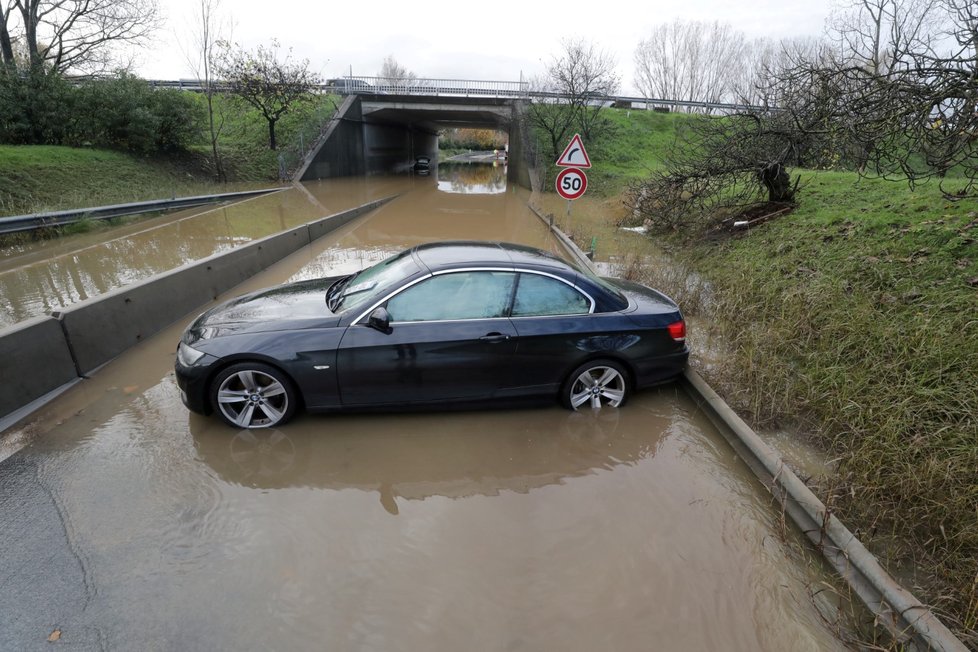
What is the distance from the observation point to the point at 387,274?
4789 millimetres

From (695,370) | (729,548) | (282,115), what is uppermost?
(282,115)

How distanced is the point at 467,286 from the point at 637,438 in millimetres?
2028

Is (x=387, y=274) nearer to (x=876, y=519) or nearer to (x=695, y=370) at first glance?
(x=695, y=370)

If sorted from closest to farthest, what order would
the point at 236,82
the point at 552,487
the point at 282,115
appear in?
the point at 552,487 → the point at 236,82 → the point at 282,115

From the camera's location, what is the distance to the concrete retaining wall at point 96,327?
4.34 m

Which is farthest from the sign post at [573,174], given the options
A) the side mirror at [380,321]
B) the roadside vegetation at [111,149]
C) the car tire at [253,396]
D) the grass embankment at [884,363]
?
the roadside vegetation at [111,149]

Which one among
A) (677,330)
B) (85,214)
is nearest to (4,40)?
(85,214)

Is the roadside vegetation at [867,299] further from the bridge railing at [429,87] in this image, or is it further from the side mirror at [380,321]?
the bridge railing at [429,87]

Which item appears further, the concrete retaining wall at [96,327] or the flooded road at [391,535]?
the concrete retaining wall at [96,327]

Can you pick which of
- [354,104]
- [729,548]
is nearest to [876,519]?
[729,548]

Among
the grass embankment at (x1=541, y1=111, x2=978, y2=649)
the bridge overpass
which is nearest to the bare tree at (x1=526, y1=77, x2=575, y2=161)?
the bridge overpass

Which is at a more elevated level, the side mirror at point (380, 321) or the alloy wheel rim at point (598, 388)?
the side mirror at point (380, 321)

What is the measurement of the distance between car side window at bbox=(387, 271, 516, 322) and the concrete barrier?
3.22m

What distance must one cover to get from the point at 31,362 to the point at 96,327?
0.90m
